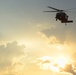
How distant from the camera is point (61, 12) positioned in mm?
90812

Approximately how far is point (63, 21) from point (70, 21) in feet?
9.57

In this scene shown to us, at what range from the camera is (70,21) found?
291 ft

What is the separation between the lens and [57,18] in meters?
87.4

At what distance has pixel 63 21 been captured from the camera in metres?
88.8

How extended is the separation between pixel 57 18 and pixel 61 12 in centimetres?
488

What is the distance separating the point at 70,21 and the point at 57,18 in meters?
5.78
